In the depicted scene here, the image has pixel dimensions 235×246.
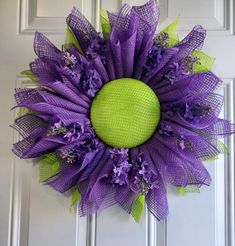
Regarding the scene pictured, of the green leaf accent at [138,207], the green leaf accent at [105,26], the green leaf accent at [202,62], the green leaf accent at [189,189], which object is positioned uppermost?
the green leaf accent at [105,26]

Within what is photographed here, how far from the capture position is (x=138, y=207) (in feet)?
3.08

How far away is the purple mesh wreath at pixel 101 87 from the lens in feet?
2.93

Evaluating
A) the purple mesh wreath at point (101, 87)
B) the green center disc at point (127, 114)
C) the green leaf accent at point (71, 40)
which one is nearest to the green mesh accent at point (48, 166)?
the purple mesh wreath at point (101, 87)

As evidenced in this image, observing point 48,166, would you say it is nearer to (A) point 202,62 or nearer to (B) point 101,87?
A: (B) point 101,87

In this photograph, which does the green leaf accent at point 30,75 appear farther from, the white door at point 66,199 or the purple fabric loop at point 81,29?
the purple fabric loop at point 81,29

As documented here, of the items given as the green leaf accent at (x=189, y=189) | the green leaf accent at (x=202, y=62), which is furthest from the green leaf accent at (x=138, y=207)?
the green leaf accent at (x=202, y=62)

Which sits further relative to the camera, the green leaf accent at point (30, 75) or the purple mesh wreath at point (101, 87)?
the green leaf accent at point (30, 75)

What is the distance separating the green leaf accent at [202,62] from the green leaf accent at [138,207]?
37cm

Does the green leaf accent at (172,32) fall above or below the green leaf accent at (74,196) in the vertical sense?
above

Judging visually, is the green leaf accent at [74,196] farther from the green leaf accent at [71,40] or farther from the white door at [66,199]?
the green leaf accent at [71,40]

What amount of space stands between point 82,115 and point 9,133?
26 centimetres

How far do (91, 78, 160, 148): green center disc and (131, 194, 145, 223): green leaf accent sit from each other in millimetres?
142

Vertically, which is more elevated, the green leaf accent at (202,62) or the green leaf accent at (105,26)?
the green leaf accent at (105,26)

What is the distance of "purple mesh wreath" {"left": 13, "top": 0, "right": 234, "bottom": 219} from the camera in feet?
2.93
